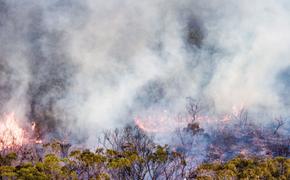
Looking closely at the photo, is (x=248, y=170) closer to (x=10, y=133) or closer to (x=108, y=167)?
(x=108, y=167)

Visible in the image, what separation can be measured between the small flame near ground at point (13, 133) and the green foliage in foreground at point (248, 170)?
42104 millimetres

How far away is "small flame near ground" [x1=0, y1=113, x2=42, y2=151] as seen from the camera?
219 feet

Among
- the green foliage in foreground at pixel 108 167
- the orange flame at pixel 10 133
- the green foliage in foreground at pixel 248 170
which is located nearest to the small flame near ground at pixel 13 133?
the orange flame at pixel 10 133

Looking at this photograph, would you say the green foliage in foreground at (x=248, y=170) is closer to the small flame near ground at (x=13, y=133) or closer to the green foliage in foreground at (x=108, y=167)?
the green foliage in foreground at (x=108, y=167)

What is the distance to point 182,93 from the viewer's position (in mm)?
97438

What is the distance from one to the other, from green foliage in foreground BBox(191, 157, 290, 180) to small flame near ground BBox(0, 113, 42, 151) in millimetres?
42104

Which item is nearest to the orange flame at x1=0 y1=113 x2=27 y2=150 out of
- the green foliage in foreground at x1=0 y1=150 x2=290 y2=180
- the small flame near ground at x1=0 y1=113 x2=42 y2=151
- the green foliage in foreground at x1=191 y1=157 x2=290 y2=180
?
the small flame near ground at x1=0 y1=113 x2=42 y2=151

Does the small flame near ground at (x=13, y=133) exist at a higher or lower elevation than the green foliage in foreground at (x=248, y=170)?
higher

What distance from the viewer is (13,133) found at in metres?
74.4

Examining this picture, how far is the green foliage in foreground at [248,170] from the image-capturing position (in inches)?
1056

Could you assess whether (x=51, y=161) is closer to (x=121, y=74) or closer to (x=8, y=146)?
(x=8, y=146)

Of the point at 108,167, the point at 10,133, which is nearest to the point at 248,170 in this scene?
the point at 108,167

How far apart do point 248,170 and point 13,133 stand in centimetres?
5607

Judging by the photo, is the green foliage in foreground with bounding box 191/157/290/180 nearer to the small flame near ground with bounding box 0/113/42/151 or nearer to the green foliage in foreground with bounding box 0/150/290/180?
the green foliage in foreground with bounding box 0/150/290/180
